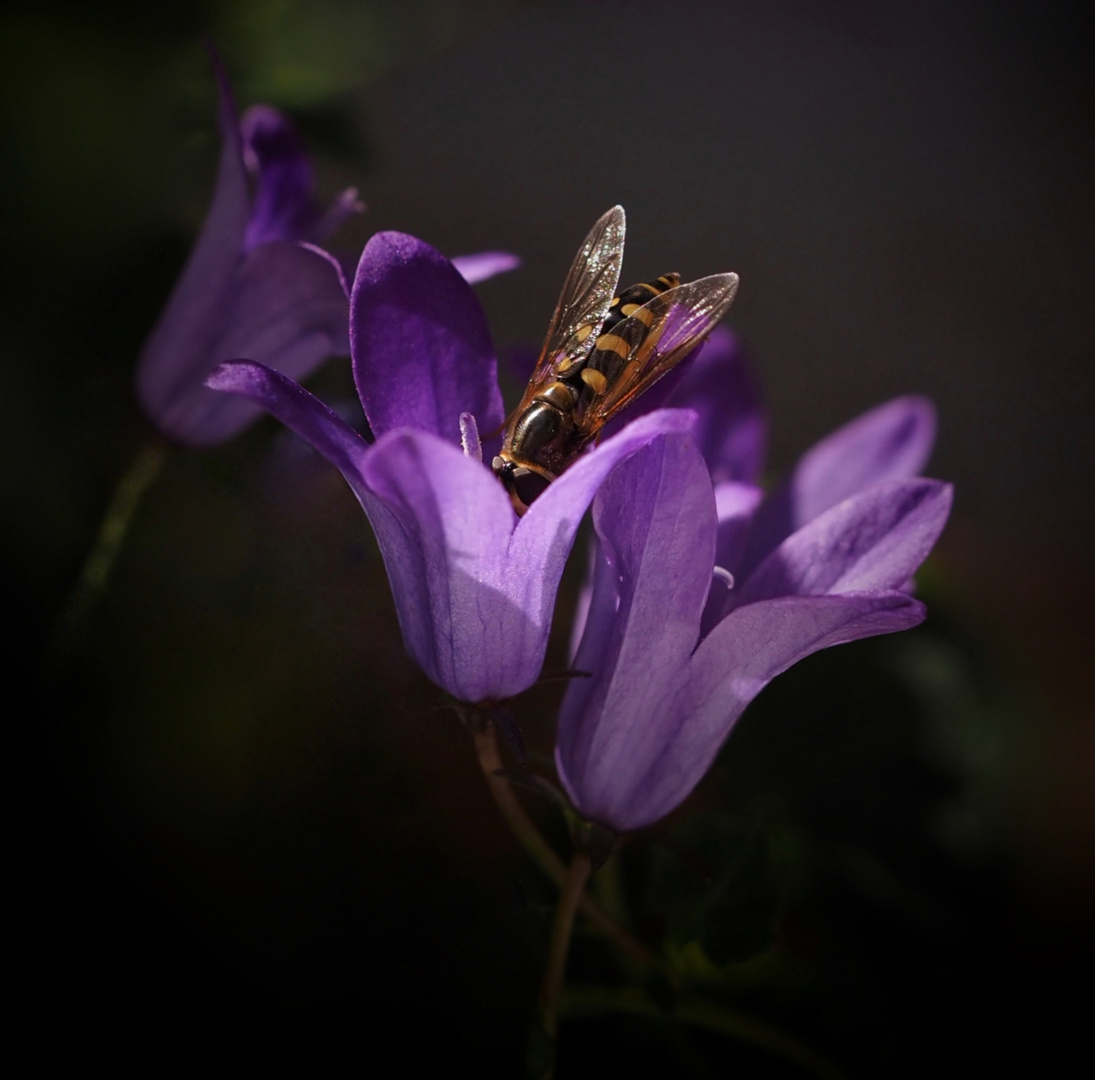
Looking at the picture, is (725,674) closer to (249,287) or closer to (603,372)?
(603,372)

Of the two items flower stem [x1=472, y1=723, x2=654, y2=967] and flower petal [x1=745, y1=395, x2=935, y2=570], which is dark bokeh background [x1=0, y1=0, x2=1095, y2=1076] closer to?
flower stem [x1=472, y1=723, x2=654, y2=967]

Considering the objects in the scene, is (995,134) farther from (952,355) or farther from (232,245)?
→ (232,245)

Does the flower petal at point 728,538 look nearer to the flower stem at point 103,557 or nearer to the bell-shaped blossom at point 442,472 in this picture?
the bell-shaped blossom at point 442,472

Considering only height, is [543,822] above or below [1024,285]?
below

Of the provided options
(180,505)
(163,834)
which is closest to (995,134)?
(180,505)

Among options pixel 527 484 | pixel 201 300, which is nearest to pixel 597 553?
pixel 527 484

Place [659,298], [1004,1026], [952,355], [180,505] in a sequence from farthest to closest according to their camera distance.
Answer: [952,355] < [1004,1026] < [180,505] < [659,298]
